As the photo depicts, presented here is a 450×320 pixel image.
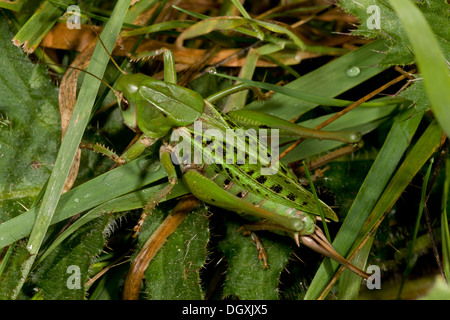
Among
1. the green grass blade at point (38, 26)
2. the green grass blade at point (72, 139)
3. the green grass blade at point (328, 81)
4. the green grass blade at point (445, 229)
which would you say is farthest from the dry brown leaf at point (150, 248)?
the green grass blade at point (445, 229)

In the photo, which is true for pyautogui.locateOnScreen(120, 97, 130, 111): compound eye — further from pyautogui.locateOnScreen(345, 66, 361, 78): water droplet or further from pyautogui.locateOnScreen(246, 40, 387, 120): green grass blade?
pyautogui.locateOnScreen(345, 66, 361, 78): water droplet

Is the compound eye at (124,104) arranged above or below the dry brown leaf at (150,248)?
above

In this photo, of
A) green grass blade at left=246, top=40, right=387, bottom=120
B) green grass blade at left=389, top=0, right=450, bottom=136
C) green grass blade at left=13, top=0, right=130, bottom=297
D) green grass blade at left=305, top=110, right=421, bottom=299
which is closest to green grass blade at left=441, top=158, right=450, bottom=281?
green grass blade at left=305, top=110, right=421, bottom=299

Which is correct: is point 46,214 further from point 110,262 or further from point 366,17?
point 366,17

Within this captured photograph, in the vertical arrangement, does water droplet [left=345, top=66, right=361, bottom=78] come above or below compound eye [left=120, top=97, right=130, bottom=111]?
above

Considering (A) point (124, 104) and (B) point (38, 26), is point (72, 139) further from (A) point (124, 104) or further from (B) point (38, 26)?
(B) point (38, 26)

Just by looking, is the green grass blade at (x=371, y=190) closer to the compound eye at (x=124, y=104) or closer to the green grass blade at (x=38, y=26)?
the compound eye at (x=124, y=104)
